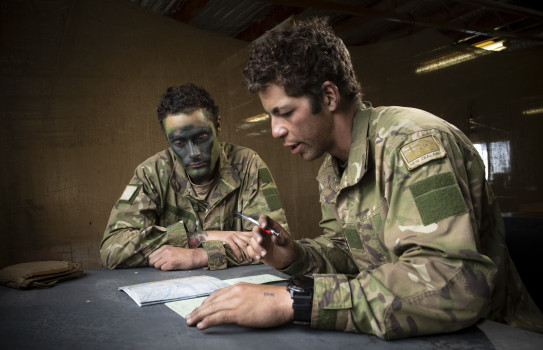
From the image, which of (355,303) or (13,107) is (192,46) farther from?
(355,303)

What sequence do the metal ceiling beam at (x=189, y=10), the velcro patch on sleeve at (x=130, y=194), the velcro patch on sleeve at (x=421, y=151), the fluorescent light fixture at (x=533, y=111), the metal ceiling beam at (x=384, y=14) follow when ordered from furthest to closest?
the fluorescent light fixture at (x=533, y=111) < the metal ceiling beam at (x=189, y=10) < the metal ceiling beam at (x=384, y=14) < the velcro patch on sleeve at (x=130, y=194) < the velcro patch on sleeve at (x=421, y=151)

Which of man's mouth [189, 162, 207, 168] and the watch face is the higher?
man's mouth [189, 162, 207, 168]

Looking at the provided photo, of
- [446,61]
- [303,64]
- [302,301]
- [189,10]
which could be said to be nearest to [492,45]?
[446,61]

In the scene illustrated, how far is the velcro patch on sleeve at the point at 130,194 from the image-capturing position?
229 centimetres

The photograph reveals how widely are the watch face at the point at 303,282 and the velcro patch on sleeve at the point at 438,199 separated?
1.04ft

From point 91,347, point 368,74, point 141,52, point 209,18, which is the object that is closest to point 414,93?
point 368,74

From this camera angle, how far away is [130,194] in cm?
231

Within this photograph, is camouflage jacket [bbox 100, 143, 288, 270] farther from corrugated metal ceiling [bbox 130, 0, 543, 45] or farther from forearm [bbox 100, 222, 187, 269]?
corrugated metal ceiling [bbox 130, 0, 543, 45]

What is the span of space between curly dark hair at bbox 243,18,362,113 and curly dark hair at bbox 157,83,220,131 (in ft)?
3.32

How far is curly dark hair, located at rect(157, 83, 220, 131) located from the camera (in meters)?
2.39

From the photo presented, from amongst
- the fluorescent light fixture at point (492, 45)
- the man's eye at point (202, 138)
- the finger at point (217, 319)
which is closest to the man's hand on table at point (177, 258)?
the man's eye at point (202, 138)

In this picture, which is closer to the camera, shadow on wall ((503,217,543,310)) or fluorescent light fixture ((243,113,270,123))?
shadow on wall ((503,217,543,310))

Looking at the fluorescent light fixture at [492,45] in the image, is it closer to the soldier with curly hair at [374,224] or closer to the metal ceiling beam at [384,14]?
the metal ceiling beam at [384,14]

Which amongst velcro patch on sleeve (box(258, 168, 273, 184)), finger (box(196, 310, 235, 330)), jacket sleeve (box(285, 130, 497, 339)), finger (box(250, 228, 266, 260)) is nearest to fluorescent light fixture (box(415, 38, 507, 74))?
velcro patch on sleeve (box(258, 168, 273, 184))
